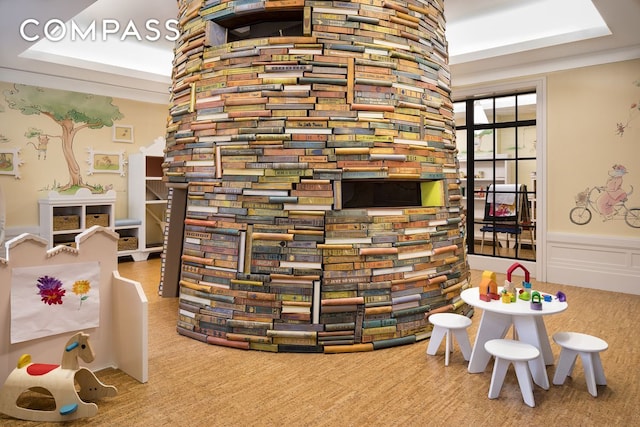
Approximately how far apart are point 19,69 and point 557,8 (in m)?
Result: 6.73

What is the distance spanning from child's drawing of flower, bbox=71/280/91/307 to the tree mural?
443cm

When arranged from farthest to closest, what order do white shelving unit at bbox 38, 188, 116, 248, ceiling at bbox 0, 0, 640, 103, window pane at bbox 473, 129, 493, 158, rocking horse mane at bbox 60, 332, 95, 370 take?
1. window pane at bbox 473, 129, 493, 158
2. white shelving unit at bbox 38, 188, 116, 248
3. ceiling at bbox 0, 0, 640, 103
4. rocking horse mane at bbox 60, 332, 95, 370

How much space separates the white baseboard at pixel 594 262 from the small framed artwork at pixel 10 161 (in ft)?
23.3

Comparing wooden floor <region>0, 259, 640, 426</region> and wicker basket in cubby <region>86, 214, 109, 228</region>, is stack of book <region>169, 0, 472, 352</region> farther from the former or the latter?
wicker basket in cubby <region>86, 214, 109, 228</region>

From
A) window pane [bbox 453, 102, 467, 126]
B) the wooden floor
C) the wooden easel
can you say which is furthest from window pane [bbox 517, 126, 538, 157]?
the wooden floor

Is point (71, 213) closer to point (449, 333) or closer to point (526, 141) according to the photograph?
point (449, 333)

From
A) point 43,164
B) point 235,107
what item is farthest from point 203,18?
point 43,164

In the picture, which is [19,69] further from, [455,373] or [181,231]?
[455,373]

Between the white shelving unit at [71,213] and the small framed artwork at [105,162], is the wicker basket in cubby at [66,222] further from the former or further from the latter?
the small framed artwork at [105,162]

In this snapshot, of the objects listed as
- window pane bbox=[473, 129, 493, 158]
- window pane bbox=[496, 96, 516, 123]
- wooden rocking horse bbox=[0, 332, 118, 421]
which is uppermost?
window pane bbox=[496, 96, 516, 123]

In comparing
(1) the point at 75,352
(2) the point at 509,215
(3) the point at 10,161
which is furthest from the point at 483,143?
(3) the point at 10,161

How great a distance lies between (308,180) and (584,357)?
2.07 metres

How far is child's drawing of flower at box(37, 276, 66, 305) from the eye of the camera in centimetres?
265

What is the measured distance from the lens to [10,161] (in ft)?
20.0
